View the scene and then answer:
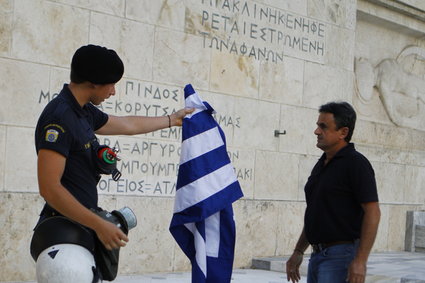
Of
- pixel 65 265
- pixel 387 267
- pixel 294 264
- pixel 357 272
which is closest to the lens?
pixel 65 265

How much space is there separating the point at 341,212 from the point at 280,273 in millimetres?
4639

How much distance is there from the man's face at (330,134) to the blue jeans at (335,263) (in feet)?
2.14

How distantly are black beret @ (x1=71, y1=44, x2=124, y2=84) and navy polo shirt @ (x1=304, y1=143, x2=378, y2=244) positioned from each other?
1671mm

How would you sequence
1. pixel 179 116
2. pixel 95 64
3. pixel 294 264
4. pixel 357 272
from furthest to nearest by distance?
pixel 294 264, pixel 179 116, pixel 357 272, pixel 95 64

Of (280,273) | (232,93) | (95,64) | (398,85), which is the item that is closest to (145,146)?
(232,93)

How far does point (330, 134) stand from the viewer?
4.93 meters

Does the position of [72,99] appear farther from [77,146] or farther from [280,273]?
[280,273]

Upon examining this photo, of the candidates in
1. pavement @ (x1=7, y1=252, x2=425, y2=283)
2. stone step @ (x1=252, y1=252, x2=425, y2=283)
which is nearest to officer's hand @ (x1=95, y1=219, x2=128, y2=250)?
pavement @ (x1=7, y1=252, x2=425, y2=283)

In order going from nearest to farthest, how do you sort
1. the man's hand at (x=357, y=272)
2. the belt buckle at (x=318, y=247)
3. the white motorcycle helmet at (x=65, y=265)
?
1. the white motorcycle helmet at (x=65, y=265)
2. the man's hand at (x=357, y=272)
3. the belt buckle at (x=318, y=247)

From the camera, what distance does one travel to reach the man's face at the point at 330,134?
16.1ft

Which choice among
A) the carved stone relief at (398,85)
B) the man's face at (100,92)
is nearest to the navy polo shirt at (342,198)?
the man's face at (100,92)

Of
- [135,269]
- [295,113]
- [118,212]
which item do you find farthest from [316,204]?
[295,113]

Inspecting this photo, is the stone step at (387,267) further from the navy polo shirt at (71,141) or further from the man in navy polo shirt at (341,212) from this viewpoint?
the navy polo shirt at (71,141)

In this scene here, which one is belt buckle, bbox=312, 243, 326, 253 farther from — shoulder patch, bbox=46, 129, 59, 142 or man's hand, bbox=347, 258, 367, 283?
shoulder patch, bbox=46, 129, 59, 142
